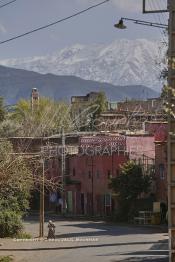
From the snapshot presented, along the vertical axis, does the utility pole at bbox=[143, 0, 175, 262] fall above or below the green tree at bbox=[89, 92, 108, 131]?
below

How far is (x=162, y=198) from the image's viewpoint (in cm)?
A: 5578

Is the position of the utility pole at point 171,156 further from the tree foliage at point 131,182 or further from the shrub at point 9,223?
the tree foliage at point 131,182

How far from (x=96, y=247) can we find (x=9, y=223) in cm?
942

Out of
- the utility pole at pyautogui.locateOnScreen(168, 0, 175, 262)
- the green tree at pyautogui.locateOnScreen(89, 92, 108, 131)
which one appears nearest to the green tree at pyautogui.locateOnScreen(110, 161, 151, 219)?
the utility pole at pyautogui.locateOnScreen(168, 0, 175, 262)

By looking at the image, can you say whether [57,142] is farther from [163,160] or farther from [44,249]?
[44,249]

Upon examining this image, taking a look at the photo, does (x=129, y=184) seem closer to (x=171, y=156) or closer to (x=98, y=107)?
(x=171, y=156)

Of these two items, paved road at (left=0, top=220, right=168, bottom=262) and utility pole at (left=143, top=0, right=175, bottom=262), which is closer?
utility pole at (left=143, top=0, right=175, bottom=262)

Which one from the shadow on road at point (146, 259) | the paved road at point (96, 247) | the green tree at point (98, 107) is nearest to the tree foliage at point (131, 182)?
the paved road at point (96, 247)

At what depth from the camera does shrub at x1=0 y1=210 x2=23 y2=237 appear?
41.5 m

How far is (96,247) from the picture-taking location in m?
33.5

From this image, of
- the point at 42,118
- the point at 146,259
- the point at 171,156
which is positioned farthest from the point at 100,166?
the point at 171,156

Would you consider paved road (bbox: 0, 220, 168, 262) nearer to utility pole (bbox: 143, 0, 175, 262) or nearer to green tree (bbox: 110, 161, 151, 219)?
green tree (bbox: 110, 161, 151, 219)

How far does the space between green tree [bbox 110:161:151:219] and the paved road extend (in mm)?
9943

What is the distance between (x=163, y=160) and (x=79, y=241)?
19.7 m
